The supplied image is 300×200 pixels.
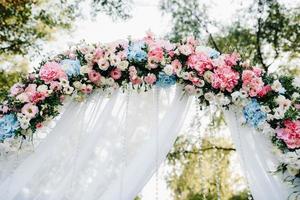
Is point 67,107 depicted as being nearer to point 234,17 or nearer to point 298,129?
point 298,129

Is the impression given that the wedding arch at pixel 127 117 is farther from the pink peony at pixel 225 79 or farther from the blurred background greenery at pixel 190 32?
the blurred background greenery at pixel 190 32

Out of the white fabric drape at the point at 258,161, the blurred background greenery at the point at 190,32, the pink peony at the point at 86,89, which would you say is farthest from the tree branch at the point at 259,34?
the pink peony at the point at 86,89

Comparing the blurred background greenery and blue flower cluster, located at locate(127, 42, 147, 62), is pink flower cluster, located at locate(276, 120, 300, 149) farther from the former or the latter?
the blurred background greenery

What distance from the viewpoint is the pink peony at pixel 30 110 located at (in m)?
3.31

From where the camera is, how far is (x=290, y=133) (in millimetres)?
3184

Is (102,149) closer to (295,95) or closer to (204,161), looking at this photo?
(295,95)

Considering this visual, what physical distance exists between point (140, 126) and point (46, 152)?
0.72 metres

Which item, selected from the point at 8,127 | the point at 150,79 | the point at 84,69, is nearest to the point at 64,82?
the point at 84,69

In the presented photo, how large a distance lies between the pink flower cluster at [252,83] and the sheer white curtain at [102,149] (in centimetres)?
49

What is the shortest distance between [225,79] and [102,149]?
1.08m

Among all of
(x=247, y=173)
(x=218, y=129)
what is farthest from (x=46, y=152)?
(x=218, y=129)

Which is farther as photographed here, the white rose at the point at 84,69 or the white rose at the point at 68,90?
the white rose at the point at 84,69

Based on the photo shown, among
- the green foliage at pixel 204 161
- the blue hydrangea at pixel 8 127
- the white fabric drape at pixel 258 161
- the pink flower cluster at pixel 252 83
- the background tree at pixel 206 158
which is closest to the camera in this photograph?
the white fabric drape at pixel 258 161

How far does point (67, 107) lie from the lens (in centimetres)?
350
